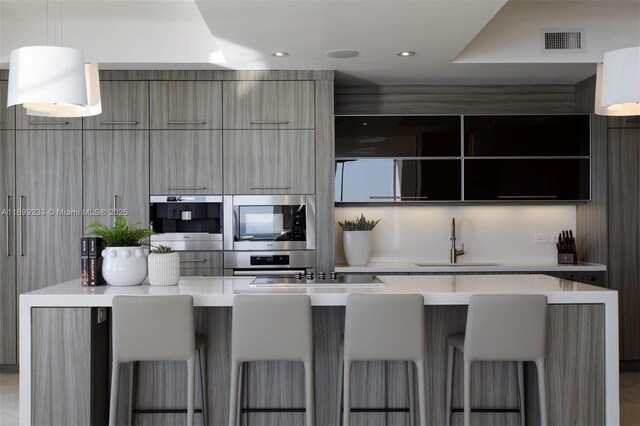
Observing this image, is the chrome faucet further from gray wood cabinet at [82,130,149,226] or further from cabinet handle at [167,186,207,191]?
gray wood cabinet at [82,130,149,226]

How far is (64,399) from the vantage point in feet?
9.81

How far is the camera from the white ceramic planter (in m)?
3.24

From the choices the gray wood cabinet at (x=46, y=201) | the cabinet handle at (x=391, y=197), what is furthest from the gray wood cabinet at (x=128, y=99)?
the cabinet handle at (x=391, y=197)

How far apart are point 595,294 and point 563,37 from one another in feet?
8.12

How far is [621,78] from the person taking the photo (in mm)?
2967

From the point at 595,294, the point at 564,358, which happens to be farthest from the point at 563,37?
the point at 564,358

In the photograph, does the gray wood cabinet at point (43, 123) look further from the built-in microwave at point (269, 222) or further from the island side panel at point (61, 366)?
the island side panel at point (61, 366)

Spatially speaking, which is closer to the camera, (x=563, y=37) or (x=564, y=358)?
(x=564, y=358)

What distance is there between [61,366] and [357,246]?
277cm

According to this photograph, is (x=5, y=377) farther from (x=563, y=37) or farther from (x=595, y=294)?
(x=563, y=37)

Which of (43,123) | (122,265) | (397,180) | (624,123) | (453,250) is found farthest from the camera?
(453,250)

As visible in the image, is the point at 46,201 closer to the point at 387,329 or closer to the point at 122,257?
the point at 122,257

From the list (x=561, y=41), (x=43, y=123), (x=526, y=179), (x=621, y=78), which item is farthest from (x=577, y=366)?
(x=43, y=123)

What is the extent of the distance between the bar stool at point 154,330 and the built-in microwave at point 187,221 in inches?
83.0
